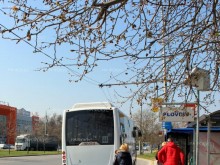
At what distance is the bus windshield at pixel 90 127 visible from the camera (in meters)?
18.9

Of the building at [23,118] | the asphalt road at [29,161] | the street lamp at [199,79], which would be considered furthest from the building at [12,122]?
the street lamp at [199,79]

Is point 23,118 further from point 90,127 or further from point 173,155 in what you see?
point 173,155

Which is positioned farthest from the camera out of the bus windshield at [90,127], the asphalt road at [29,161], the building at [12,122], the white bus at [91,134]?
the building at [12,122]

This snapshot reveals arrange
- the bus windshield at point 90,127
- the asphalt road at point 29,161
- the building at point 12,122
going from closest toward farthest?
1. the bus windshield at point 90,127
2. the asphalt road at point 29,161
3. the building at point 12,122

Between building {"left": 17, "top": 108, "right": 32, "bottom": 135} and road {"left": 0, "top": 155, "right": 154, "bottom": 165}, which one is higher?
building {"left": 17, "top": 108, "right": 32, "bottom": 135}

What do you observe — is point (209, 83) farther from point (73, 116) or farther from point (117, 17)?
point (73, 116)

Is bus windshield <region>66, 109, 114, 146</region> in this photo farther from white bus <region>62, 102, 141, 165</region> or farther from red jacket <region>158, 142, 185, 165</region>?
red jacket <region>158, 142, 185, 165</region>

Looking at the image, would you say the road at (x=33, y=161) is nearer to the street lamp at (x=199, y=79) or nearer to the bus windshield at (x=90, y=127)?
the bus windshield at (x=90, y=127)

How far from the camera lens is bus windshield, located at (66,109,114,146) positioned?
18.9 meters

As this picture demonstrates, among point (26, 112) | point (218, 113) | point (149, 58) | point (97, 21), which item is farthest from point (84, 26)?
point (26, 112)

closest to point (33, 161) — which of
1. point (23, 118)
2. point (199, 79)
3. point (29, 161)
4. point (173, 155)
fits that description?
point (29, 161)

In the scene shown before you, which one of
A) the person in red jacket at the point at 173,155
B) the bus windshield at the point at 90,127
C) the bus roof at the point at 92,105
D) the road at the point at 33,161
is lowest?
the road at the point at 33,161

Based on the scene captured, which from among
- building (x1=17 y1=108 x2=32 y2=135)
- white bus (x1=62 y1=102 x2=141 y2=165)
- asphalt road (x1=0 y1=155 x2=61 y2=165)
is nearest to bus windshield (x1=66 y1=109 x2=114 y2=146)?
white bus (x1=62 y1=102 x2=141 y2=165)

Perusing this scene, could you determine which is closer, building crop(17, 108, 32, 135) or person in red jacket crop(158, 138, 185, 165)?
person in red jacket crop(158, 138, 185, 165)
